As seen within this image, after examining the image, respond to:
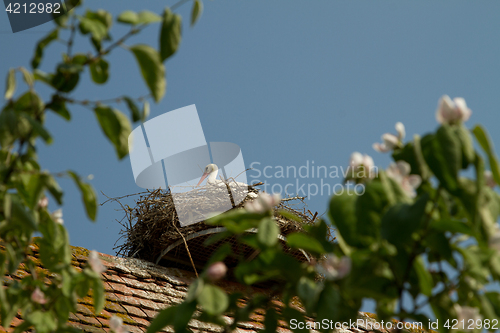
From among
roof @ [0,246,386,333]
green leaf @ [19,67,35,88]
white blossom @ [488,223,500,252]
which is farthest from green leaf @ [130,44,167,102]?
roof @ [0,246,386,333]

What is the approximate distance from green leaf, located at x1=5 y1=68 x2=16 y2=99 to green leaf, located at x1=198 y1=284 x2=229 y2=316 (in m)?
0.63

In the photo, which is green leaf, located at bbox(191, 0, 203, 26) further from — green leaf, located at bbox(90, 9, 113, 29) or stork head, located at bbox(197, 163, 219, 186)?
stork head, located at bbox(197, 163, 219, 186)

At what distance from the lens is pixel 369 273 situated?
879 millimetres

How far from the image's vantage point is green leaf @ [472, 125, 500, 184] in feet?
2.76

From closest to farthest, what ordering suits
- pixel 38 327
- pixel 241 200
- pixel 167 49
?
pixel 167 49 → pixel 38 327 → pixel 241 200

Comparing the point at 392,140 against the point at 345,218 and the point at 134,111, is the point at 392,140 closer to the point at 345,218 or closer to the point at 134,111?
the point at 345,218

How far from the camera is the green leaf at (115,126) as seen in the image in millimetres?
1075

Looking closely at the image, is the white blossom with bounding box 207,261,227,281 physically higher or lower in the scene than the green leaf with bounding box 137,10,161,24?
lower

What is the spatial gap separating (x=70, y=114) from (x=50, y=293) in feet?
1.77

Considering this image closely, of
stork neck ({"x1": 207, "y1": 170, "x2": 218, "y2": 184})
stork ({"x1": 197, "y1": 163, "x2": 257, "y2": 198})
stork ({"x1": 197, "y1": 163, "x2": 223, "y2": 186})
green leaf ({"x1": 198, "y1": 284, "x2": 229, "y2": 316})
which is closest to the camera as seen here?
green leaf ({"x1": 198, "y1": 284, "x2": 229, "y2": 316})

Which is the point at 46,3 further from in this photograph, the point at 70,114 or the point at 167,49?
the point at 167,49

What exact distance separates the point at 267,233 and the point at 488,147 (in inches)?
17.5

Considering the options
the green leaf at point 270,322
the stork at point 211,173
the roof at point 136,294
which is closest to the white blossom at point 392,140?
the green leaf at point 270,322

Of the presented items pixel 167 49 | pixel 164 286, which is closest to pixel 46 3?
pixel 167 49
